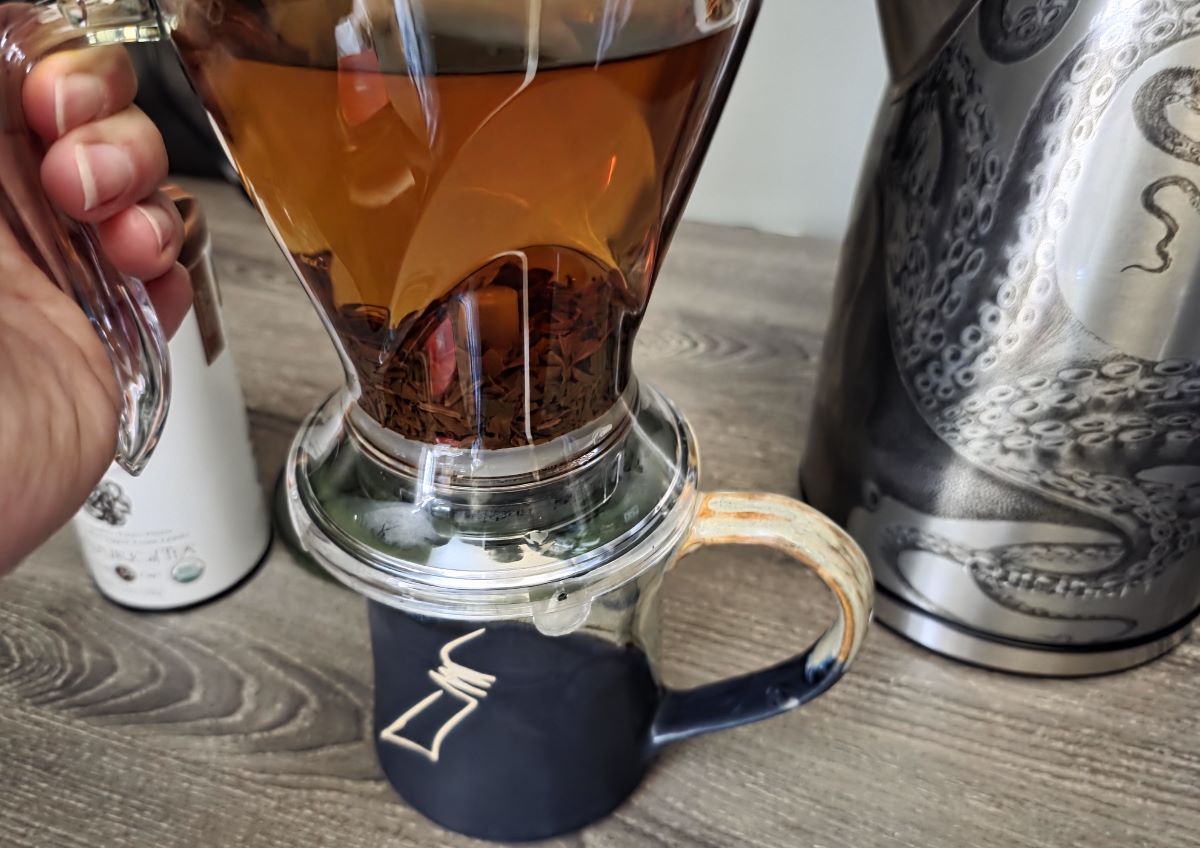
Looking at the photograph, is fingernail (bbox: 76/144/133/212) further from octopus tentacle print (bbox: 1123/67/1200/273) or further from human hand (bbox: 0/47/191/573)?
octopus tentacle print (bbox: 1123/67/1200/273)

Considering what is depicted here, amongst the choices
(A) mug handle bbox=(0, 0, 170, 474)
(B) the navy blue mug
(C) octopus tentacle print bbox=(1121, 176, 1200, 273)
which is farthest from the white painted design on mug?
(C) octopus tentacle print bbox=(1121, 176, 1200, 273)

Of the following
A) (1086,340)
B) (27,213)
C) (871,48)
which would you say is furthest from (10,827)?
(871,48)

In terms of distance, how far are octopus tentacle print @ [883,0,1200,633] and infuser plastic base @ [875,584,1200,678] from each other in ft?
0.09

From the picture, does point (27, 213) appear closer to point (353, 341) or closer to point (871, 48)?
point (353, 341)

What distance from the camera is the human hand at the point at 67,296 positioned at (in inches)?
11.7

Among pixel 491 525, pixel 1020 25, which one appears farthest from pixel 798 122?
pixel 491 525

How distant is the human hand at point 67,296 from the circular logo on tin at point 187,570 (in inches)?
4.1

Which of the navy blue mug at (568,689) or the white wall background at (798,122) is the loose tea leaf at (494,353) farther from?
the white wall background at (798,122)

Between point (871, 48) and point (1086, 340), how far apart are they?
0.41m

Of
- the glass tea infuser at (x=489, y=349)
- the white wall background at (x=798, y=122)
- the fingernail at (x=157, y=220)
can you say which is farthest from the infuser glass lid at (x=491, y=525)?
the white wall background at (x=798, y=122)

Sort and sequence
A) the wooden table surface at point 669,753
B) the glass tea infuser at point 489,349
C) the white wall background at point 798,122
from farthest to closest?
the white wall background at point 798,122 < the wooden table surface at point 669,753 < the glass tea infuser at point 489,349

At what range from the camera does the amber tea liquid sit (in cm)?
26

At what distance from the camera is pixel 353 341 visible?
32 cm

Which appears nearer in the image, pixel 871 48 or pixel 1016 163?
pixel 1016 163
